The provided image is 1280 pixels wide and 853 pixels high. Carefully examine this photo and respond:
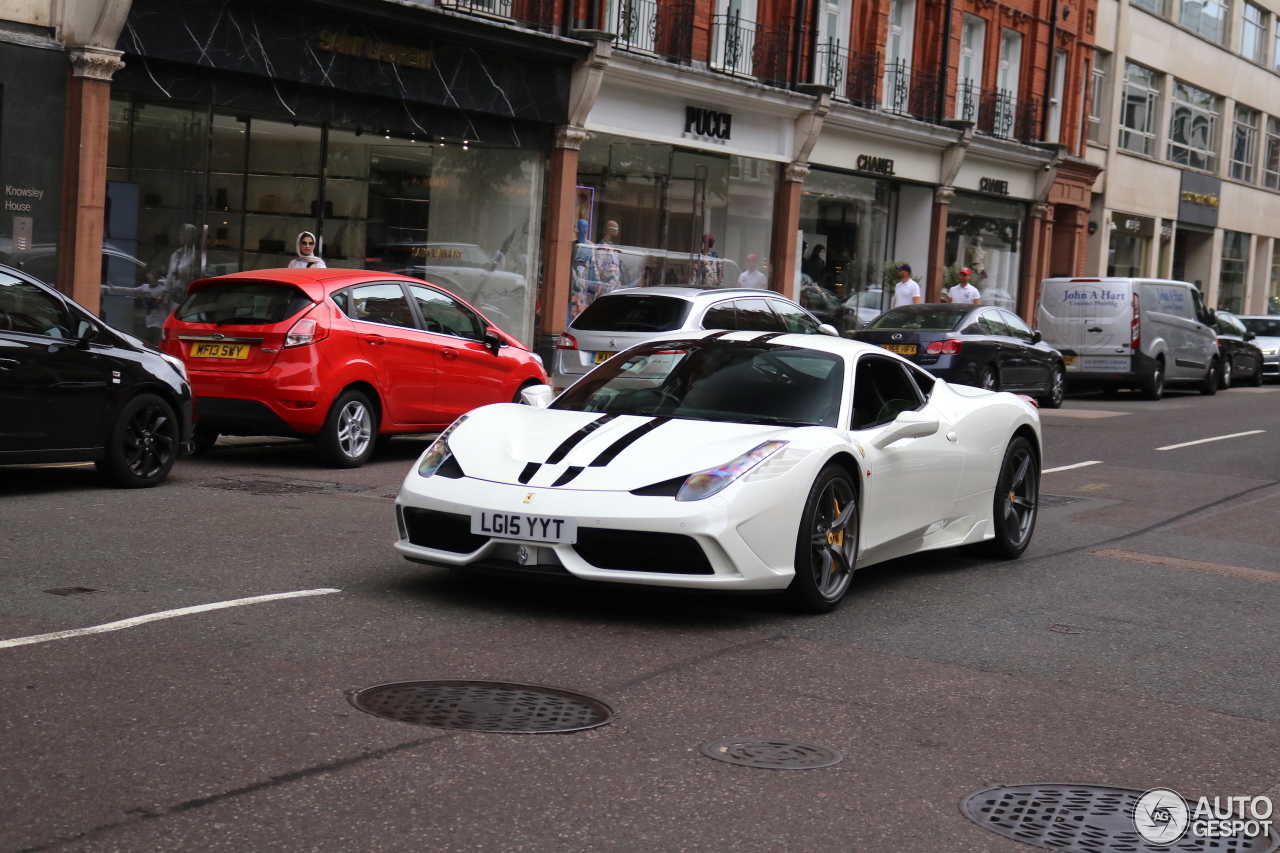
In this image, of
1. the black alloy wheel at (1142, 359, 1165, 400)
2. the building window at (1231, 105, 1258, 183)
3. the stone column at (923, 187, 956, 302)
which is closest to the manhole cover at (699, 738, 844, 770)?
the black alloy wheel at (1142, 359, 1165, 400)

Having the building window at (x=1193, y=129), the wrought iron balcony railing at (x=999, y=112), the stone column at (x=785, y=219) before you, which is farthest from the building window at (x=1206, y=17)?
the stone column at (x=785, y=219)

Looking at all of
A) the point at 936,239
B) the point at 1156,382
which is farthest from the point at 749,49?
the point at 1156,382

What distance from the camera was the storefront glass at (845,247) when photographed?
29562 millimetres

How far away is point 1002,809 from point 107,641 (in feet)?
10.9

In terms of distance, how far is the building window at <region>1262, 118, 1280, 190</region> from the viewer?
55719mm

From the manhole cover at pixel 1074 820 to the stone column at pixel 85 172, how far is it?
14.0m

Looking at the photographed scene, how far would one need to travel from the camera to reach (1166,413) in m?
23.3

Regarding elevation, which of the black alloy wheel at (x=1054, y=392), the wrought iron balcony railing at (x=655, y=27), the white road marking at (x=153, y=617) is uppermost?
the wrought iron balcony railing at (x=655, y=27)

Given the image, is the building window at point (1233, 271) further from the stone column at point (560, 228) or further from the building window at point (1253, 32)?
the stone column at point (560, 228)

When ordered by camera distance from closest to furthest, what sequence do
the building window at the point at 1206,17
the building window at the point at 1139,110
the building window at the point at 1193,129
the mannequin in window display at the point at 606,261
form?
the mannequin in window display at the point at 606,261
the building window at the point at 1139,110
the building window at the point at 1206,17
the building window at the point at 1193,129

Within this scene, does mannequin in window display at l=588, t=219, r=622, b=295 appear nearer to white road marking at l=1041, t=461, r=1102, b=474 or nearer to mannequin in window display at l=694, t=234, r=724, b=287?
mannequin in window display at l=694, t=234, r=724, b=287

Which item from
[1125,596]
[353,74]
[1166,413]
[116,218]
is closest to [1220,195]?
[1166,413]

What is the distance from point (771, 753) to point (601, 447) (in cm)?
236

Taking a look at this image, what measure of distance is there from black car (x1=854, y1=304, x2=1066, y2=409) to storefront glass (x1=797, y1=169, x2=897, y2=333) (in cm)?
660
